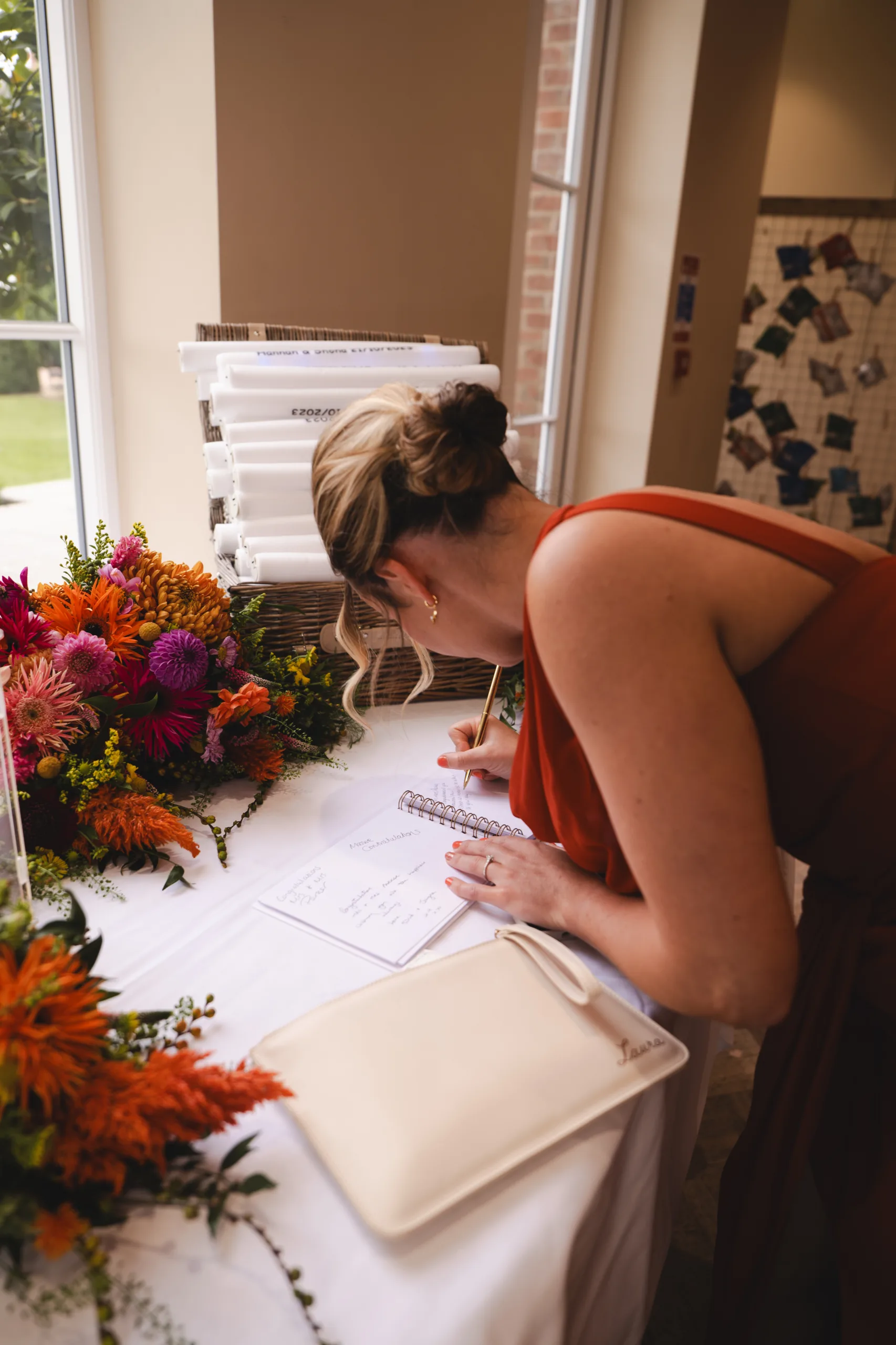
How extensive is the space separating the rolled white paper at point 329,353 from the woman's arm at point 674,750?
87 cm

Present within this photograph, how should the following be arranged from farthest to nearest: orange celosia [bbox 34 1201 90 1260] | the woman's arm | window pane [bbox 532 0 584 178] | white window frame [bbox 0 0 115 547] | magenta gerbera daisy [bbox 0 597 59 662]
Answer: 1. window pane [bbox 532 0 584 178]
2. white window frame [bbox 0 0 115 547]
3. magenta gerbera daisy [bbox 0 597 59 662]
4. the woman's arm
5. orange celosia [bbox 34 1201 90 1260]

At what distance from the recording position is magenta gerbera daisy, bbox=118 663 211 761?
3.49ft

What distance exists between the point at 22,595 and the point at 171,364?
856mm

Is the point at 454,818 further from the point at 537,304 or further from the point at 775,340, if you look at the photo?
the point at 775,340

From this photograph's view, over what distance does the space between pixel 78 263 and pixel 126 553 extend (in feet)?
2.72

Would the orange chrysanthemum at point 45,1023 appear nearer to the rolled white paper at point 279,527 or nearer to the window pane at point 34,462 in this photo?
the rolled white paper at point 279,527

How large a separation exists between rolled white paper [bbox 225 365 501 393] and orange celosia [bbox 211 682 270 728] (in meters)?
0.52

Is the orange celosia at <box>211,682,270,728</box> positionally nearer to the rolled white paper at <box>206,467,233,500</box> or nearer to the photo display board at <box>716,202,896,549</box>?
the rolled white paper at <box>206,467,233,500</box>

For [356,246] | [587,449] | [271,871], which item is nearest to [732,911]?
[271,871]

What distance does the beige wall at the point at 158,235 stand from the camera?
5.05 ft

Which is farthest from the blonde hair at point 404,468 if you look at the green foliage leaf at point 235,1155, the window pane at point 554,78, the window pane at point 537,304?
the window pane at point 554,78

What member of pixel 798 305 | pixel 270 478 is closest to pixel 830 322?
pixel 798 305

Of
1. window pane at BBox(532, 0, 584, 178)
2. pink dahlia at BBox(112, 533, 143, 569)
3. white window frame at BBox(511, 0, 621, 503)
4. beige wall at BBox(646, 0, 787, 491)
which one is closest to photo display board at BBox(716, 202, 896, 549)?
beige wall at BBox(646, 0, 787, 491)

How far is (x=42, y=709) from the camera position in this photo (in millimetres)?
967
